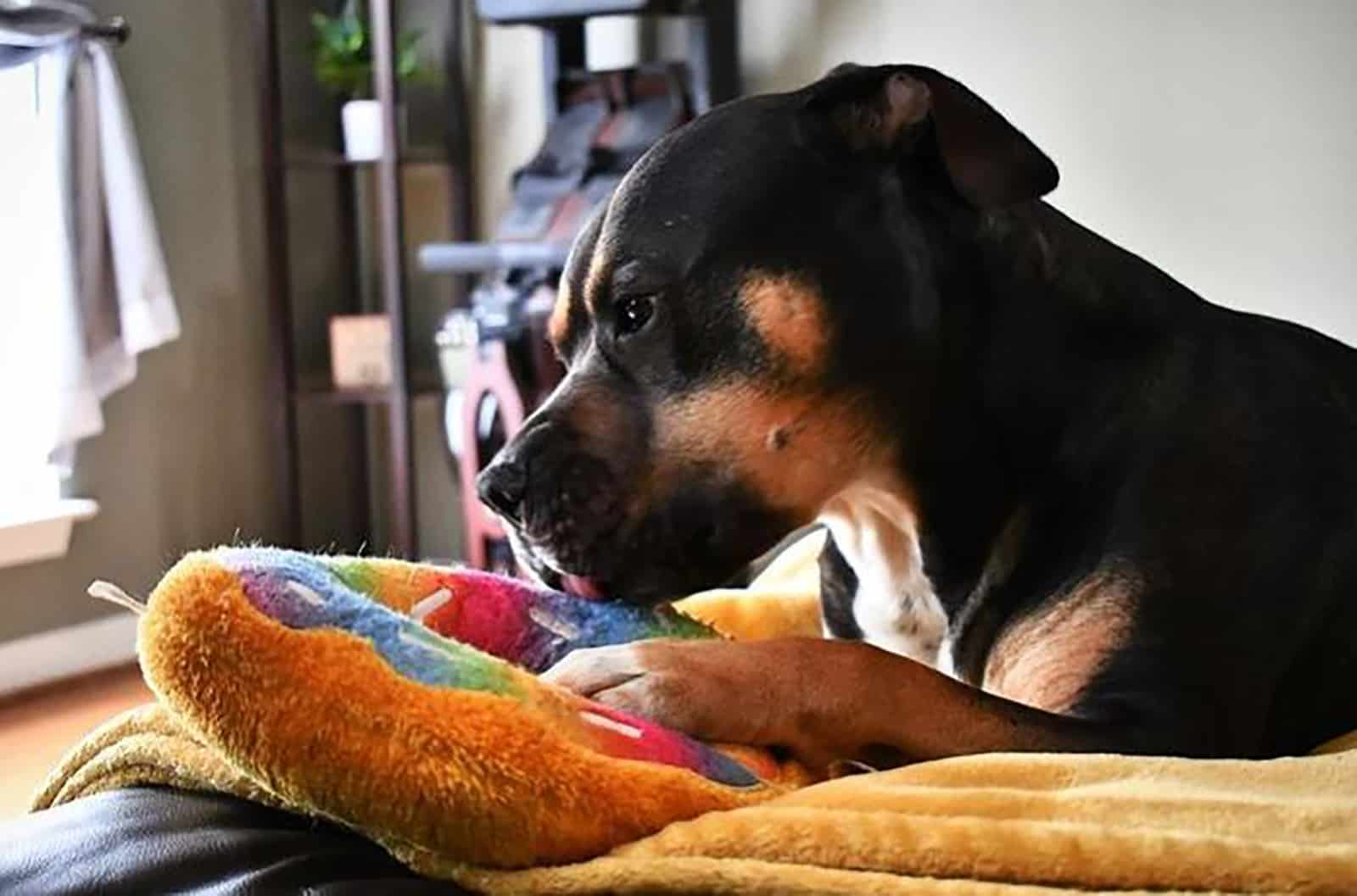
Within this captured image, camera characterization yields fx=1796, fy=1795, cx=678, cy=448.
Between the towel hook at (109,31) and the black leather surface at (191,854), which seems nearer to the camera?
the black leather surface at (191,854)

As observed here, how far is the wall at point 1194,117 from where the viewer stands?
2.54 m

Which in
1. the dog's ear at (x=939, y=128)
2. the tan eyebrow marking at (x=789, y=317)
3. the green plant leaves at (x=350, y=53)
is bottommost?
the tan eyebrow marking at (x=789, y=317)

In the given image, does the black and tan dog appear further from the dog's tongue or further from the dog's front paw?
Answer: the dog's front paw

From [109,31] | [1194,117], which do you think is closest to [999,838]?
[1194,117]

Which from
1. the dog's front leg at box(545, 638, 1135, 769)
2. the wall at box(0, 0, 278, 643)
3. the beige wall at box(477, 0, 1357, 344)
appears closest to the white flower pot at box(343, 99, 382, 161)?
the wall at box(0, 0, 278, 643)

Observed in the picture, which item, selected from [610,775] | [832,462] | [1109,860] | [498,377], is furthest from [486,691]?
[498,377]

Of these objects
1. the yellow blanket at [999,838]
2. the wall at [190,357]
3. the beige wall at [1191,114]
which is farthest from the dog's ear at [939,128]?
the wall at [190,357]

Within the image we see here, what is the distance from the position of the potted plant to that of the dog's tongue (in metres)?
2.57

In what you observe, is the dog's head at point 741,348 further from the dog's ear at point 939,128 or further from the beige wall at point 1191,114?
the beige wall at point 1191,114

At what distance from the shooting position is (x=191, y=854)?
898 mm

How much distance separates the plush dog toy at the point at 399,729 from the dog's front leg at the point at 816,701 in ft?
0.21

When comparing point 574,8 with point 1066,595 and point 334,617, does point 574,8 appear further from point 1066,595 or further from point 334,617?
point 334,617

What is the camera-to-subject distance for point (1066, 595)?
127 centimetres

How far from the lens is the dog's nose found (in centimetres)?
129
